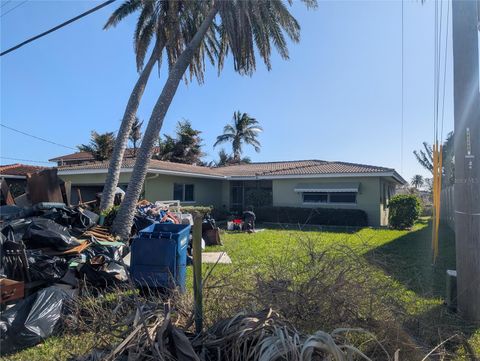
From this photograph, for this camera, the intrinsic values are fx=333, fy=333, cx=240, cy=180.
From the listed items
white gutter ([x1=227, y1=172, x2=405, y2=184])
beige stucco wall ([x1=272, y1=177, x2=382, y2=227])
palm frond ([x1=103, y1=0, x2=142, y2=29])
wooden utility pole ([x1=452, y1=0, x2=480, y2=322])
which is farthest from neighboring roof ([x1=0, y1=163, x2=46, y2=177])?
wooden utility pole ([x1=452, y1=0, x2=480, y2=322])

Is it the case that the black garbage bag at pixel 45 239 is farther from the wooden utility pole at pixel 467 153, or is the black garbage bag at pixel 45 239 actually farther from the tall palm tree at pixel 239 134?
the tall palm tree at pixel 239 134

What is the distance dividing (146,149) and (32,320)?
260 inches

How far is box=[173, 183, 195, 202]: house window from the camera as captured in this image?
19416 millimetres

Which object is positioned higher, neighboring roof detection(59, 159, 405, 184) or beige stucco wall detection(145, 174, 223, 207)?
neighboring roof detection(59, 159, 405, 184)

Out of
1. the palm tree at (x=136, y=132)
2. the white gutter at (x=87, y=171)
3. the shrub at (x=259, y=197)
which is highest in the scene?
the palm tree at (x=136, y=132)

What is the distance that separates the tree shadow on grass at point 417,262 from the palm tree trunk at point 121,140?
8.24 m

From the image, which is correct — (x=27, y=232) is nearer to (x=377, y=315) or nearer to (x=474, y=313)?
(x=377, y=315)

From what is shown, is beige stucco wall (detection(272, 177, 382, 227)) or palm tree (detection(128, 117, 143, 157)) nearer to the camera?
beige stucco wall (detection(272, 177, 382, 227))

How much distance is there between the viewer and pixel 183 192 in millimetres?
20016

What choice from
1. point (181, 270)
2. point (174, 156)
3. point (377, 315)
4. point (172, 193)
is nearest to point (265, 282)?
point (377, 315)

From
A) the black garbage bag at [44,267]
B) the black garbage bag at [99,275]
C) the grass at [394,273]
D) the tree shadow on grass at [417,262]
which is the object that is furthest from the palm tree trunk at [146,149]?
the tree shadow on grass at [417,262]

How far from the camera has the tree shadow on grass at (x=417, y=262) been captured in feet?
16.6

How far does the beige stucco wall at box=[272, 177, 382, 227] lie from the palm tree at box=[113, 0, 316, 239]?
9.09m

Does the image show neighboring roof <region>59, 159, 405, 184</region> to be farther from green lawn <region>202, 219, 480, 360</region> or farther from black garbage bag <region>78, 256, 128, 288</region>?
black garbage bag <region>78, 256, 128, 288</region>
